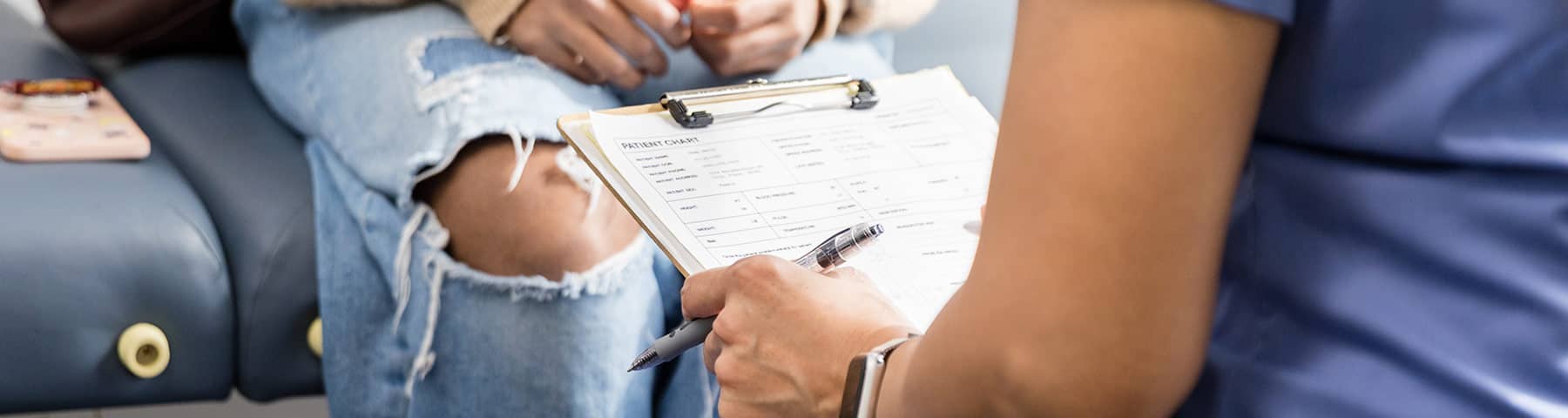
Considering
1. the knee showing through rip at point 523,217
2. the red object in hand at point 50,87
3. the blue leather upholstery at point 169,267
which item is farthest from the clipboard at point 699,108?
the red object in hand at point 50,87

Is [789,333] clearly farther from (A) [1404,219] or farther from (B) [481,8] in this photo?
(B) [481,8]

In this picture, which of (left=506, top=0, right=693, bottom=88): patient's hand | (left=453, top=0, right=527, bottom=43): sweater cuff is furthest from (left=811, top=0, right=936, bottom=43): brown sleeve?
(left=453, top=0, right=527, bottom=43): sweater cuff

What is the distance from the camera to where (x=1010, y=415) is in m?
0.47

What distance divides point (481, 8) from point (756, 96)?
1.08 feet

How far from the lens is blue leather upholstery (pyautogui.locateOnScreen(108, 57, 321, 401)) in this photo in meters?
1.06

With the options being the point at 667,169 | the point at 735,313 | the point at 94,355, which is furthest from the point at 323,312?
the point at 735,313

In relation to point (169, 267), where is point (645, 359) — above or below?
above

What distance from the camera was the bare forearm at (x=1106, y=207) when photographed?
40 centimetres

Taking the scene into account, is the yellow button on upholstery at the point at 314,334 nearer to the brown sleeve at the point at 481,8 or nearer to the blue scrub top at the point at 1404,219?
the brown sleeve at the point at 481,8

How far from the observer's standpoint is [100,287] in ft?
3.29

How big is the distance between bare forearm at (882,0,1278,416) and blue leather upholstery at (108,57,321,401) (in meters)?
0.73

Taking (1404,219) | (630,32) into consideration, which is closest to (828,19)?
(630,32)

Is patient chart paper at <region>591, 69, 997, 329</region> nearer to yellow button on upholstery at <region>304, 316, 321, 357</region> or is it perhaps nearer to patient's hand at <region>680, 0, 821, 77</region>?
patient's hand at <region>680, 0, 821, 77</region>

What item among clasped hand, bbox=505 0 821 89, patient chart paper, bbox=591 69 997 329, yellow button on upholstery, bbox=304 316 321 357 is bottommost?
yellow button on upholstery, bbox=304 316 321 357
